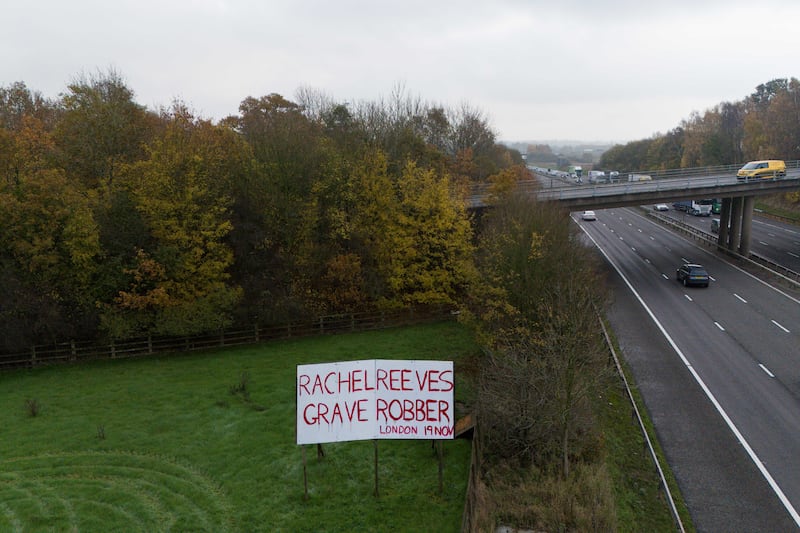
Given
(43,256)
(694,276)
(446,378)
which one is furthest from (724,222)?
(43,256)

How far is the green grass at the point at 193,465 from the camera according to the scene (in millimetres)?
14875

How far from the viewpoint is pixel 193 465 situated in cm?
1766

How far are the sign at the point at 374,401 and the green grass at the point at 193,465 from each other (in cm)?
226

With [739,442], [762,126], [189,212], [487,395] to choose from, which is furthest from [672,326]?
[762,126]

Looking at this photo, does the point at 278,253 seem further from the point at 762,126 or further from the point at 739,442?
the point at 762,126

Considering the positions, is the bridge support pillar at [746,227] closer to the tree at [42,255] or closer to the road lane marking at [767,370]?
the road lane marking at [767,370]

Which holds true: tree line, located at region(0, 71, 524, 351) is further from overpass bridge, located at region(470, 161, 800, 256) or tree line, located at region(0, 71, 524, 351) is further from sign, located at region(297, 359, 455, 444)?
sign, located at region(297, 359, 455, 444)

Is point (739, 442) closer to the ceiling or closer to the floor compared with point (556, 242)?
closer to the floor

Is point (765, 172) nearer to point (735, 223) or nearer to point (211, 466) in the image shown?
point (735, 223)

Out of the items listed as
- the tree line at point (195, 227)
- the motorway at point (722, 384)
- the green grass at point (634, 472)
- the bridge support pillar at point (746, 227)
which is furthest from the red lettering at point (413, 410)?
the bridge support pillar at point (746, 227)

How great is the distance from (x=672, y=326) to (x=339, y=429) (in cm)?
2433

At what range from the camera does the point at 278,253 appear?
3338 cm

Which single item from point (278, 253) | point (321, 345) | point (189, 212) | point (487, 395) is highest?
point (189, 212)

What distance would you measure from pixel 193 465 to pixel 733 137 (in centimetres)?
11427
